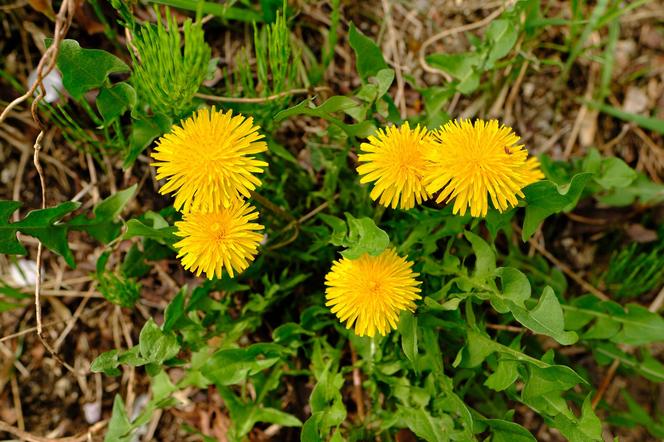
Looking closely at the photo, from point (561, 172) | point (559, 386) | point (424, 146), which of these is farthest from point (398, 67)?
point (559, 386)

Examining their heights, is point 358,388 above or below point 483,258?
below

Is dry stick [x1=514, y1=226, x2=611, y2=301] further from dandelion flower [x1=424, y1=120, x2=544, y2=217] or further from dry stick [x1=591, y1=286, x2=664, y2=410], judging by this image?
dandelion flower [x1=424, y1=120, x2=544, y2=217]

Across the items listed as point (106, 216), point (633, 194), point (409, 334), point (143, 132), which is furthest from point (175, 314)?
point (633, 194)

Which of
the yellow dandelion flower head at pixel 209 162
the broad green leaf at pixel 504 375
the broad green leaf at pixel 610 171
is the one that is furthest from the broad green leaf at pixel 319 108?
the broad green leaf at pixel 610 171

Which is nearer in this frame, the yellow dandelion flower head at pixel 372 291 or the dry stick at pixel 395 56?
the yellow dandelion flower head at pixel 372 291

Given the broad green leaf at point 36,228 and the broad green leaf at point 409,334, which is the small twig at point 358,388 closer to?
the broad green leaf at point 409,334

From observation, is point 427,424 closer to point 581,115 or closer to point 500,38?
point 500,38
